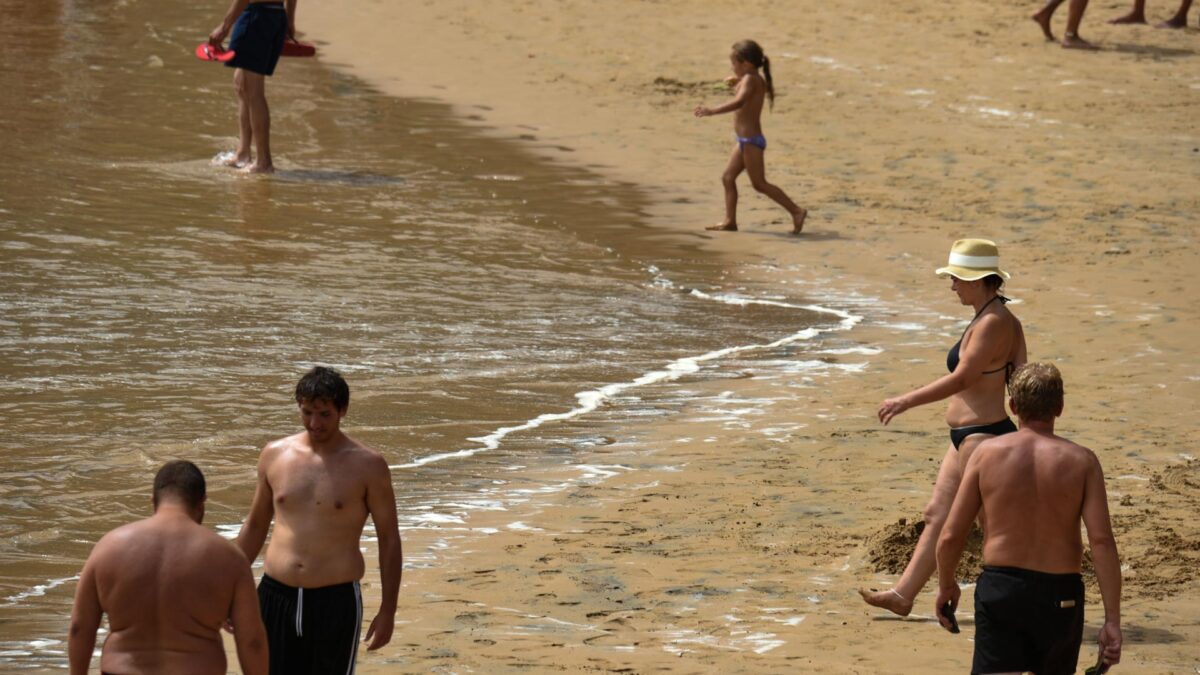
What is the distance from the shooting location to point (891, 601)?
6.78 m

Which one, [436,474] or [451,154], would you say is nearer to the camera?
[436,474]

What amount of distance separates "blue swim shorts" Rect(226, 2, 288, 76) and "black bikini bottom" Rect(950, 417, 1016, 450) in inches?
410

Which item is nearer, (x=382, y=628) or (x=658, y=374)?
(x=382, y=628)

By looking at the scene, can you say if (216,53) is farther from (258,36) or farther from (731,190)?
(731,190)

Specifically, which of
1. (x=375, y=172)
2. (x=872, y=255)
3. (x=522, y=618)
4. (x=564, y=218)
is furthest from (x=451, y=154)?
(x=522, y=618)

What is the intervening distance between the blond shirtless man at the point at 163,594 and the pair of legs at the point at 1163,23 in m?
20.8

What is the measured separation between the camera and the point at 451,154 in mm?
18641

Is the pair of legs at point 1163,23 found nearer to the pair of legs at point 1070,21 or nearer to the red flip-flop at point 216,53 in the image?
the pair of legs at point 1070,21

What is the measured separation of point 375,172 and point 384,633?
12593 millimetres

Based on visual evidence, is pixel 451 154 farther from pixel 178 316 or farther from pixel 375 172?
pixel 178 316

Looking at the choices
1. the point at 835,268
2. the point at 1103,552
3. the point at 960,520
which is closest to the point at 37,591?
the point at 960,520

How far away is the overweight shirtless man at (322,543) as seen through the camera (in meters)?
5.44

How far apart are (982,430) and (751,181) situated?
8960 millimetres

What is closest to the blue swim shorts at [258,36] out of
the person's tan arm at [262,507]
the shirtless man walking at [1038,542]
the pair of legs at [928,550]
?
the pair of legs at [928,550]
